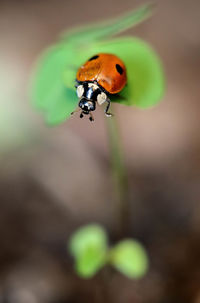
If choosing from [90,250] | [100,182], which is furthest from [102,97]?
[100,182]

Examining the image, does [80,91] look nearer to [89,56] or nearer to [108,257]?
[89,56]

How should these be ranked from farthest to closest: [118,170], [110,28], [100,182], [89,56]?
1. [100,182]
2. [118,170]
3. [89,56]
4. [110,28]

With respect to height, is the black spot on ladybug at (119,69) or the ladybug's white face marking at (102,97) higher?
the black spot on ladybug at (119,69)

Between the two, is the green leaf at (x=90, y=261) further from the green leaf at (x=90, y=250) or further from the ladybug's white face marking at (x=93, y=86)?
the ladybug's white face marking at (x=93, y=86)

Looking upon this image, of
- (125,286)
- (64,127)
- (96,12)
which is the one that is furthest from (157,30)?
(125,286)

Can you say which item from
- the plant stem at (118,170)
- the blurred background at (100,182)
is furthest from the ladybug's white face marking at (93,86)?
the blurred background at (100,182)

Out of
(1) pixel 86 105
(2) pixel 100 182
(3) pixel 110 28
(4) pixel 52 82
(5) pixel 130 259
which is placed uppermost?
(3) pixel 110 28
